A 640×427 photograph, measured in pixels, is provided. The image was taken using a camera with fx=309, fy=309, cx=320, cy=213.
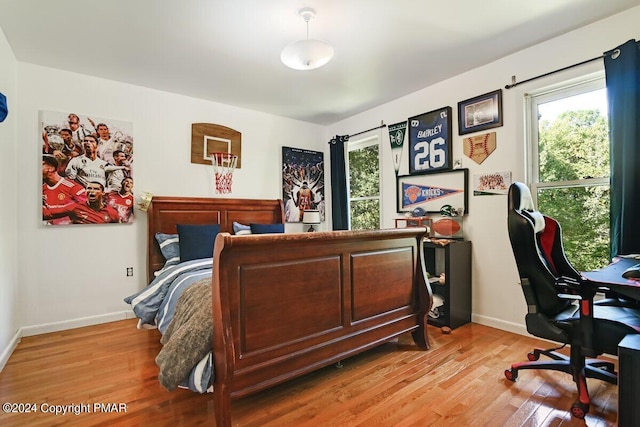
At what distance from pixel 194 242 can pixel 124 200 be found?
3.13ft

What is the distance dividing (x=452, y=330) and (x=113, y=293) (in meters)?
3.52

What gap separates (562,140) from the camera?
271 cm

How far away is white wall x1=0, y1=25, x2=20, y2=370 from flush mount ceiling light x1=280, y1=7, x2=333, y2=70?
2289mm

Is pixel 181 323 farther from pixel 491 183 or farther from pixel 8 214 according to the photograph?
pixel 491 183

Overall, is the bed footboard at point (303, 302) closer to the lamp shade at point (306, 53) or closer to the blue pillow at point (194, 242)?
the lamp shade at point (306, 53)

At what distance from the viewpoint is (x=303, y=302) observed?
1.89 meters

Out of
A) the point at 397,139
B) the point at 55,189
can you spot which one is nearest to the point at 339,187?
the point at 397,139

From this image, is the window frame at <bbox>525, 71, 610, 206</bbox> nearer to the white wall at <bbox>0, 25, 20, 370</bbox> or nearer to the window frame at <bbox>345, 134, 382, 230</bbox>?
the window frame at <bbox>345, 134, 382, 230</bbox>

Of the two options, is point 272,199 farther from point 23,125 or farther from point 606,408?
point 606,408

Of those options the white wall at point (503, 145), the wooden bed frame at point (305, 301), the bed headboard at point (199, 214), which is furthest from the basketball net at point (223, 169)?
the white wall at point (503, 145)

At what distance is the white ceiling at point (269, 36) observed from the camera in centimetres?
219

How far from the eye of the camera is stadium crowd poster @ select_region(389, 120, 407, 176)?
393 centimetres

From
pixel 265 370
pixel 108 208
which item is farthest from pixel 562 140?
pixel 108 208

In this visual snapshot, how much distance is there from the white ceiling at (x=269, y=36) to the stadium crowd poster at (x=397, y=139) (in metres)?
0.54
